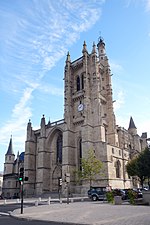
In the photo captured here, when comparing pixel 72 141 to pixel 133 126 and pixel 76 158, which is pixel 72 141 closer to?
pixel 76 158

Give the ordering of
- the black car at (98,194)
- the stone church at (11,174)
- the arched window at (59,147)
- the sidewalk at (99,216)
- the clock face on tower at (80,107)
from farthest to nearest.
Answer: the stone church at (11,174) → the arched window at (59,147) → the clock face on tower at (80,107) → the black car at (98,194) → the sidewalk at (99,216)

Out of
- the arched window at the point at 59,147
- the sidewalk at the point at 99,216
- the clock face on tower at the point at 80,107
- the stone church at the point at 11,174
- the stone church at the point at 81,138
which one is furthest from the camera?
the stone church at the point at 11,174

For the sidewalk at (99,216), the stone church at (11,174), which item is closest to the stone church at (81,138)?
the stone church at (11,174)

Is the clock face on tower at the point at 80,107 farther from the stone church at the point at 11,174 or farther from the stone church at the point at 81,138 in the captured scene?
the stone church at the point at 11,174

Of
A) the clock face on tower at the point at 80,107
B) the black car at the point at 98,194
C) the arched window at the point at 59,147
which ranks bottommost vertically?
the black car at the point at 98,194

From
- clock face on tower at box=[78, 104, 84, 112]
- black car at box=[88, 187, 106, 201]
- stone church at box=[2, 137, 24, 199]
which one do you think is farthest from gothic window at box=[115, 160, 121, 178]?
stone church at box=[2, 137, 24, 199]

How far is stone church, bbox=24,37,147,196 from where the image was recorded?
4003 cm

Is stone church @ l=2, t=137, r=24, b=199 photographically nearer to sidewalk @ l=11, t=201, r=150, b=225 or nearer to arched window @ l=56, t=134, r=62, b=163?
arched window @ l=56, t=134, r=62, b=163

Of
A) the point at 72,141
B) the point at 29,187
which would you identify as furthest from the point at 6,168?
the point at 72,141

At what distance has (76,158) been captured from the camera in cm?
4247

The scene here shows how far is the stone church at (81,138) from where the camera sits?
131 feet

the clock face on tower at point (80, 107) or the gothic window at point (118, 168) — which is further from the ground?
the clock face on tower at point (80, 107)

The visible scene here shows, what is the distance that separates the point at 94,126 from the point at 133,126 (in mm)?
19305

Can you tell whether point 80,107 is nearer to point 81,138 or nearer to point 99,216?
point 81,138
